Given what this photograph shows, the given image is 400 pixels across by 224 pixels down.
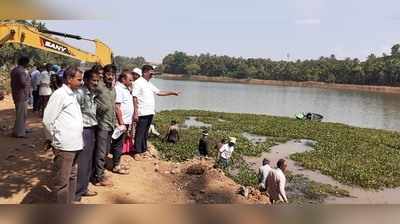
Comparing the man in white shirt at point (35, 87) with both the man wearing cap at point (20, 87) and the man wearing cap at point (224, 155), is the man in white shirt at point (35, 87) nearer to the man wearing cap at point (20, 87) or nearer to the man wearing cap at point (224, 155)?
the man wearing cap at point (20, 87)

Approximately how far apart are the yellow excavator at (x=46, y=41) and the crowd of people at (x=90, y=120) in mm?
676

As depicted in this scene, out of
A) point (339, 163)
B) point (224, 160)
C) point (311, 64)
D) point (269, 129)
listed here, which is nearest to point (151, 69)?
point (224, 160)

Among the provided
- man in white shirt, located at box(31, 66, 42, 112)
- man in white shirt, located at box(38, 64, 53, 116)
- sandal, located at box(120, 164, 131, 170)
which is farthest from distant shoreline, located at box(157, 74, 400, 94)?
sandal, located at box(120, 164, 131, 170)

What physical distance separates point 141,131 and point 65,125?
148 inches

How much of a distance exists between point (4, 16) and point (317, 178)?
40.1 feet

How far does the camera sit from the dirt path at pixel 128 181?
17.8 feet

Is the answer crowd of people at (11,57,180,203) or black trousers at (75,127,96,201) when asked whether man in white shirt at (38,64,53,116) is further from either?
black trousers at (75,127,96,201)

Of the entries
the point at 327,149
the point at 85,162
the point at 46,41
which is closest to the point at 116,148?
the point at 85,162

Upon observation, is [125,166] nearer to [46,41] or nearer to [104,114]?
[104,114]

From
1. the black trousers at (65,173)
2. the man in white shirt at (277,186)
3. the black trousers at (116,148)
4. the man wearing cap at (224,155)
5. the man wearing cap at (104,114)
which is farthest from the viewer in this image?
the man wearing cap at (224,155)

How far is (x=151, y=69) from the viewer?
294 inches

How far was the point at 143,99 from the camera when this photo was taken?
757 centimetres

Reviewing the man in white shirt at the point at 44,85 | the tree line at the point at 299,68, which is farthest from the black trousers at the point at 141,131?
the tree line at the point at 299,68

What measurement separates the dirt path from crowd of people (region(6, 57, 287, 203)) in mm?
191
